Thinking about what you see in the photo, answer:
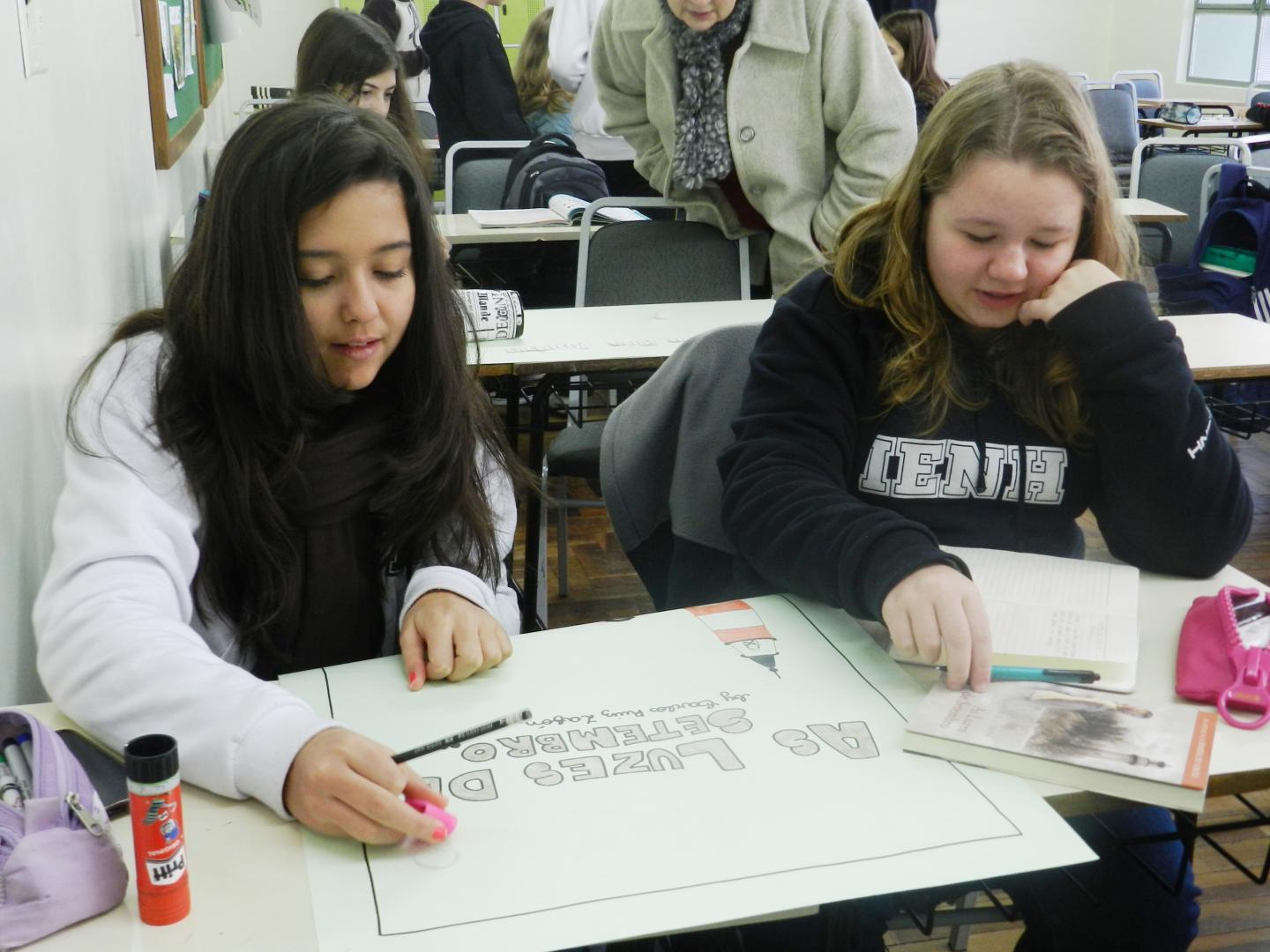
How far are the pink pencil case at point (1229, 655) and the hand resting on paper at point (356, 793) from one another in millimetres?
609

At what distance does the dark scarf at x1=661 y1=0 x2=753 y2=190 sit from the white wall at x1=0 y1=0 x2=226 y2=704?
1128 millimetres

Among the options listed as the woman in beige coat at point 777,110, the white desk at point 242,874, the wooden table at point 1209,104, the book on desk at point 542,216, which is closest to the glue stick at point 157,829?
the white desk at point 242,874

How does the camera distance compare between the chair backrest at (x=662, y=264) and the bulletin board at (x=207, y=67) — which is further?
the bulletin board at (x=207, y=67)

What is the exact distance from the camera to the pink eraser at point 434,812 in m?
0.79

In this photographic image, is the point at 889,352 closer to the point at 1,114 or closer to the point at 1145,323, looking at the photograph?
the point at 1145,323

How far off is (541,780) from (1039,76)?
916 millimetres

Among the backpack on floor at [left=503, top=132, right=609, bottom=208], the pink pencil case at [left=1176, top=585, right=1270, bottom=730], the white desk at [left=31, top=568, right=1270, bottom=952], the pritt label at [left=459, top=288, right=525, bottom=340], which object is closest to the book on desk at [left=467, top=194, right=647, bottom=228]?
the backpack on floor at [left=503, top=132, right=609, bottom=208]

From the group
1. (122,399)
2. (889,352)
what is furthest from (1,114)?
(889,352)

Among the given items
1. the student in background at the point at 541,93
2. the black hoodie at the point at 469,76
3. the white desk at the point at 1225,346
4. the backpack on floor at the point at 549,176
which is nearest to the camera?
the white desk at the point at 1225,346

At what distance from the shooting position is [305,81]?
3.09 m

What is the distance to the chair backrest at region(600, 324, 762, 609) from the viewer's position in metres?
1.50

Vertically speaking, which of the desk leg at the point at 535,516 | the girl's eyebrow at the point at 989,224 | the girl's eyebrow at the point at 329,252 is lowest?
the desk leg at the point at 535,516

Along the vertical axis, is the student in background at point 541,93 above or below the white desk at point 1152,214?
above

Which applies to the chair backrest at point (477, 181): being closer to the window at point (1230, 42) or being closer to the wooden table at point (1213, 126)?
the wooden table at point (1213, 126)
